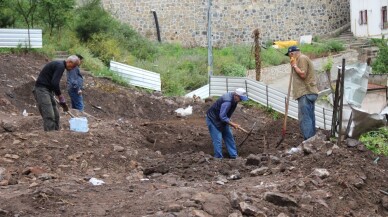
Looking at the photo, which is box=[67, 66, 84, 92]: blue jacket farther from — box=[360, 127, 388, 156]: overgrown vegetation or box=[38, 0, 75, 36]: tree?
box=[38, 0, 75, 36]: tree

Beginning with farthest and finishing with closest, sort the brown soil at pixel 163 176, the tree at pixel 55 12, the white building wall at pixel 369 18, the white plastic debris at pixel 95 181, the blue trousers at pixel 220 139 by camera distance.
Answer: the white building wall at pixel 369 18
the tree at pixel 55 12
the blue trousers at pixel 220 139
the white plastic debris at pixel 95 181
the brown soil at pixel 163 176

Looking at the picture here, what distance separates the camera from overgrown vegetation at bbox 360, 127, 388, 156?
12047 millimetres

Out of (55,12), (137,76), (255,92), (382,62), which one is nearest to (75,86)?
(255,92)

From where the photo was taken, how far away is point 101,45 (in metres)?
25.8

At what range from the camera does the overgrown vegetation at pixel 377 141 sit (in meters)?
12.0

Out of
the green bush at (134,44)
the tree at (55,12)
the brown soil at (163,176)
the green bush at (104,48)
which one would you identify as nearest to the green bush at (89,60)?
the green bush at (104,48)

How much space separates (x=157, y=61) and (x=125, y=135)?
13920 millimetres

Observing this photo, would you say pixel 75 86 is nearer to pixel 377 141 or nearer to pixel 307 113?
pixel 307 113

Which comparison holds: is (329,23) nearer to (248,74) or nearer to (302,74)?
(248,74)

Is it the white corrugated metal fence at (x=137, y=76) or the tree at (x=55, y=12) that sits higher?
the tree at (x=55, y=12)

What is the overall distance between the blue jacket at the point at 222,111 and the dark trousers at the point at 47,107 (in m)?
2.44

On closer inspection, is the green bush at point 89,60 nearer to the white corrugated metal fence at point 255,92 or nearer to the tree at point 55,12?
the tree at point 55,12

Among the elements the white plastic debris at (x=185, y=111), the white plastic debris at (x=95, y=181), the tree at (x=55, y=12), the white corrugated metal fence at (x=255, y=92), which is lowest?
the white plastic debris at (x=185, y=111)

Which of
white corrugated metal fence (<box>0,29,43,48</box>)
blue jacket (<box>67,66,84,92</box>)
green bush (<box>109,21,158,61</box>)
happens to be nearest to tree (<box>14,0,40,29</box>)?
white corrugated metal fence (<box>0,29,43,48</box>)
